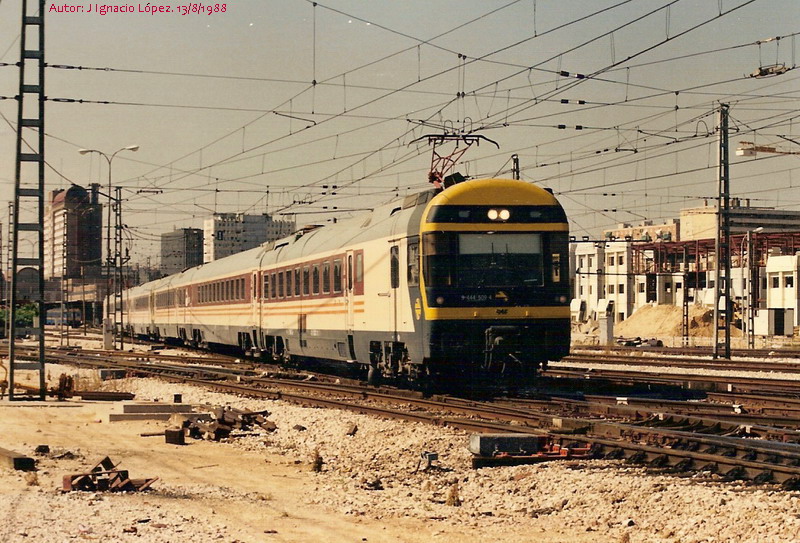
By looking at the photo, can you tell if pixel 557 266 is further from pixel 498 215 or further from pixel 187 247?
pixel 187 247

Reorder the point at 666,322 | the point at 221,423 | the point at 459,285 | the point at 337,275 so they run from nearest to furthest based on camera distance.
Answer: the point at 221,423
the point at 459,285
the point at 337,275
the point at 666,322

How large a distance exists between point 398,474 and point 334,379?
1379 cm

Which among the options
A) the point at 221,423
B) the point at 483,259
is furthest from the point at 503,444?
the point at 483,259

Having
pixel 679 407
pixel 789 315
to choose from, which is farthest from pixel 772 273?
pixel 679 407

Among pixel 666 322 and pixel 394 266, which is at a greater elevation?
pixel 394 266

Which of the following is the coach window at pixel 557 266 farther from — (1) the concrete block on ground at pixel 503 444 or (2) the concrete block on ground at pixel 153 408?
(2) the concrete block on ground at pixel 153 408

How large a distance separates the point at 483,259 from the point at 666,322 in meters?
73.5

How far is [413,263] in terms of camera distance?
18.9m

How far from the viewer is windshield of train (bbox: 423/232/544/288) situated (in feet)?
60.0

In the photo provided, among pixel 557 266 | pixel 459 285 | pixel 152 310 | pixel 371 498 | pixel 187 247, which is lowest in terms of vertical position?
pixel 371 498

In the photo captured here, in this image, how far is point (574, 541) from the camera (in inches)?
357

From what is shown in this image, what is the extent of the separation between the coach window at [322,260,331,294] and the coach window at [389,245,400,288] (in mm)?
4277

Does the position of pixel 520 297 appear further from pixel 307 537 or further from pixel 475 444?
pixel 307 537

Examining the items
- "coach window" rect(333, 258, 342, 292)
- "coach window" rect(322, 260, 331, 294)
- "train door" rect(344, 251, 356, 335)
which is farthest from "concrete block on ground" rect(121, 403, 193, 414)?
"coach window" rect(322, 260, 331, 294)
